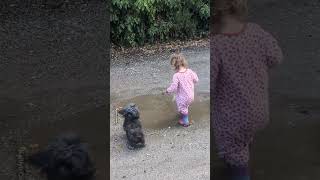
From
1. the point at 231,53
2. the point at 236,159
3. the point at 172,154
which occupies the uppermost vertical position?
the point at 231,53

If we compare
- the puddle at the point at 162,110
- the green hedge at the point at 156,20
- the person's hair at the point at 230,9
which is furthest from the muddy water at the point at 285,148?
the green hedge at the point at 156,20

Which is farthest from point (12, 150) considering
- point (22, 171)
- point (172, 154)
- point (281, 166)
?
point (172, 154)

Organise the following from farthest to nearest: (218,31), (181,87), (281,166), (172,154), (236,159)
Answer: (181,87) → (172,154) → (281,166) → (236,159) → (218,31)

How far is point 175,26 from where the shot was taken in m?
5.81

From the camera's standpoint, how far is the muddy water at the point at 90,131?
221 centimetres

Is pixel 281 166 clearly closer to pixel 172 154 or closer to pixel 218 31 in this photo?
pixel 218 31

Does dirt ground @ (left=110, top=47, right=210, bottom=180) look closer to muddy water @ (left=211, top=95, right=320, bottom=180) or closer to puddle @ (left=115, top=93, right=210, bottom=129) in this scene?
puddle @ (left=115, top=93, right=210, bottom=129)

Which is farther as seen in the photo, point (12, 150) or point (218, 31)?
point (12, 150)

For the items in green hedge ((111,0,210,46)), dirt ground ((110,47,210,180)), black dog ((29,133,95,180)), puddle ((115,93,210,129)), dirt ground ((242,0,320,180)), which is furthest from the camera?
green hedge ((111,0,210,46))

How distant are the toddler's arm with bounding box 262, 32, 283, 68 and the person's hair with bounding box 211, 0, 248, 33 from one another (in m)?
0.11

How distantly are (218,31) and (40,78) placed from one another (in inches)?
25.9

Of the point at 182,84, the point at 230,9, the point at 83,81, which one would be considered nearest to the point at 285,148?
the point at 230,9

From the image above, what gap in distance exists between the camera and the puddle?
4102 mm

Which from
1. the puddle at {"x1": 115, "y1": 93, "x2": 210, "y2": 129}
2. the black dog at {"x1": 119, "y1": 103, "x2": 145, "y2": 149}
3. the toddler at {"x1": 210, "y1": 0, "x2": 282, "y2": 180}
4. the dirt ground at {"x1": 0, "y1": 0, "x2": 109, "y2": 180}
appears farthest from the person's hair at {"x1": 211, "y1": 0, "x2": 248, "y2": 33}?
the puddle at {"x1": 115, "y1": 93, "x2": 210, "y2": 129}
